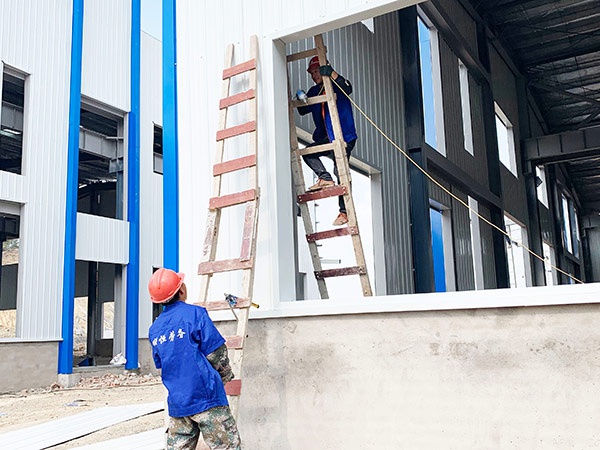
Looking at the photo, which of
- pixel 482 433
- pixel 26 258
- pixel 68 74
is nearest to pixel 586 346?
pixel 482 433

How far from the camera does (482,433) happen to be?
164 inches

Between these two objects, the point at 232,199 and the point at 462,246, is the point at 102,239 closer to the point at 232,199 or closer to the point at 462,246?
the point at 462,246

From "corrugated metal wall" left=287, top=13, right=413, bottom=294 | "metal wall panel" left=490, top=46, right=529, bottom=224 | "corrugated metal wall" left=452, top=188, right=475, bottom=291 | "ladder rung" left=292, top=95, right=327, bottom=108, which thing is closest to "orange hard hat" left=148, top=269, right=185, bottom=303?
"ladder rung" left=292, top=95, right=327, bottom=108

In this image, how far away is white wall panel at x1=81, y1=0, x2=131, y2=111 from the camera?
16047 mm

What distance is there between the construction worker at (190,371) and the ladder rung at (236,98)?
1973 mm

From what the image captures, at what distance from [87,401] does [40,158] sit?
6.10 metres

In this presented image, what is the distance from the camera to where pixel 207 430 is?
12.8ft

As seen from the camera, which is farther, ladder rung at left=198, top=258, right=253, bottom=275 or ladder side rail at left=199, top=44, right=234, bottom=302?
ladder side rail at left=199, top=44, right=234, bottom=302

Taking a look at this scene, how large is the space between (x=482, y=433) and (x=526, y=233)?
16391 mm

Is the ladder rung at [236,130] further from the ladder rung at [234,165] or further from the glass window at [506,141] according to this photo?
the glass window at [506,141]

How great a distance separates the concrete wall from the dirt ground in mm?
273

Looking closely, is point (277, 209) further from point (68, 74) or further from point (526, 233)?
point (526, 233)

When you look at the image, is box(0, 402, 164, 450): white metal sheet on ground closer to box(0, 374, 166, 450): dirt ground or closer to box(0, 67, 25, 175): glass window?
box(0, 374, 166, 450): dirt ground

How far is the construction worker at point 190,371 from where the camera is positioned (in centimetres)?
A: 386
